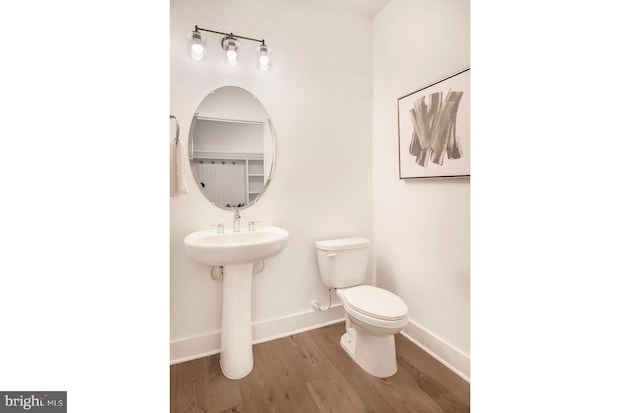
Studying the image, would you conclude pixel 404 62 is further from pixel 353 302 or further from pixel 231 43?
pixel 353 302

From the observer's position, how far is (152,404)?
340 millimetres

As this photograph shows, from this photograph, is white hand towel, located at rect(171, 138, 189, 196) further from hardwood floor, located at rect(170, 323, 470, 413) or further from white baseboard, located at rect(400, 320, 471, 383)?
white baseboard, located at rect(400, 320, 471, 383)

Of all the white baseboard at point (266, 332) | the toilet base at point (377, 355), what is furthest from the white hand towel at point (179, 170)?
the toilet base at point (377, 355)

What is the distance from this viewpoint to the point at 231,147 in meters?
1.93

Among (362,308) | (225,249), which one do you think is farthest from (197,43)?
(362,308)

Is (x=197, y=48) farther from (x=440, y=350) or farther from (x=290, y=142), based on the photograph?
(x=440, y=350)

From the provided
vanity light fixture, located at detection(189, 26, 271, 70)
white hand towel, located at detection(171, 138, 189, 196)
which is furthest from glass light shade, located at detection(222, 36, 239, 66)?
white hand towel, located at detection(171, 138, 189, 196)

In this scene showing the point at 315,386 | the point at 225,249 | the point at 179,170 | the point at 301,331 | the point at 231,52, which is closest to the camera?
the point at 225,249

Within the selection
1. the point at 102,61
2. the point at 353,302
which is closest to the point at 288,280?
the point at 353,302

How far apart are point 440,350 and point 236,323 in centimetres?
129

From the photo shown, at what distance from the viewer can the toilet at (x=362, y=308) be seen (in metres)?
1.57

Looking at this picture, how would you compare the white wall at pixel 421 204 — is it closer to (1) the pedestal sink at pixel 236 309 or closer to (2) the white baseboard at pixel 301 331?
(2) the white baseboard at pixel 301 331

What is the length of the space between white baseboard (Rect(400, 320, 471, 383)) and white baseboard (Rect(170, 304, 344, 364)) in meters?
0.58

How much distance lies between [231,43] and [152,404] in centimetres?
194
